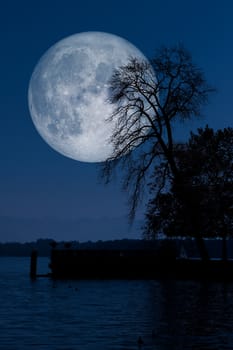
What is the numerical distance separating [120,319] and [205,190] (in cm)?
3141

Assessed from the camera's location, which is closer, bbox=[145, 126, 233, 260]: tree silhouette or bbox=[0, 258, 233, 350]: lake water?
bbox=[0, 258, 233, 350]: lake water

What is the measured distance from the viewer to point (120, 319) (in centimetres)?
2486

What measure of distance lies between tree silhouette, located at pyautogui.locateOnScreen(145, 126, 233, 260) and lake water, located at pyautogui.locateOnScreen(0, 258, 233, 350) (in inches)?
454

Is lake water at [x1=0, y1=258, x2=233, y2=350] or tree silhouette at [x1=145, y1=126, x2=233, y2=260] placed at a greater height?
tree silhouette at [x1=145, y1=126, x2=233, y2=260]

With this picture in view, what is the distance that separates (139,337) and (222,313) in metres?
8.81

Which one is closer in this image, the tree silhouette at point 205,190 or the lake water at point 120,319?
the lake water at point 120,319

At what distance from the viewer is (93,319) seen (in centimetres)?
2502

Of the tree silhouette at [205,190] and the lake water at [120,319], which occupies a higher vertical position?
the tree silhouette at [205,190]

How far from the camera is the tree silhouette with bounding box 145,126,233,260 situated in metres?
52.7

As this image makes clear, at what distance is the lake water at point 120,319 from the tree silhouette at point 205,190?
37.8ft

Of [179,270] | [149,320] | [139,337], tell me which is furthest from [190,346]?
[179,270]

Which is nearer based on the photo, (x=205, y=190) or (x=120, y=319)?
(x=120, y=319)

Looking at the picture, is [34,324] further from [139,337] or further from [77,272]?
[77,272]

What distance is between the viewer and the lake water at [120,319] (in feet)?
61.5
